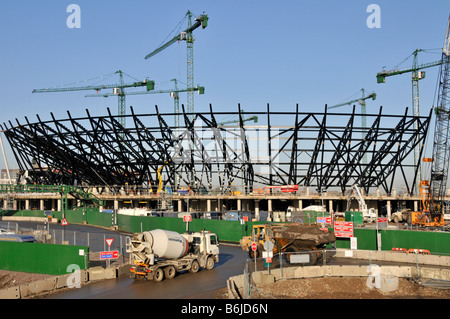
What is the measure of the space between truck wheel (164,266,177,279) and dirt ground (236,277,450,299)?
4.50 m

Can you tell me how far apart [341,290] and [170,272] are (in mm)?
8015

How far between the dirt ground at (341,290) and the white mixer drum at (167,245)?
15.9ft

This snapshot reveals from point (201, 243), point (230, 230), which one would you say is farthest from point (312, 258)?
point (230, 230)

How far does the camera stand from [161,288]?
61.3 ft

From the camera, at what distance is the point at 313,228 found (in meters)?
25.6

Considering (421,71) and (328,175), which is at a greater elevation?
(421,71)

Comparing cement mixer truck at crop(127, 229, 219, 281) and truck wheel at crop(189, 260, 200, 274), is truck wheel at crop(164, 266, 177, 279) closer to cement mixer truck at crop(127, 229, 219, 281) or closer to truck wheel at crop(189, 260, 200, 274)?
cement mixer truck at crop(127, 229, 219, 281)

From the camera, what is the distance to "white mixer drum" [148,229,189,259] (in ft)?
67.5

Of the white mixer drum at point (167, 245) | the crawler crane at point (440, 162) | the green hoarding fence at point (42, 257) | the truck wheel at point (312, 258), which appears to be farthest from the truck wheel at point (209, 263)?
the crawler crane at point (440, 162)

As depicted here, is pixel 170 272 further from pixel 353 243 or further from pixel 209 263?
pixel 353 243
